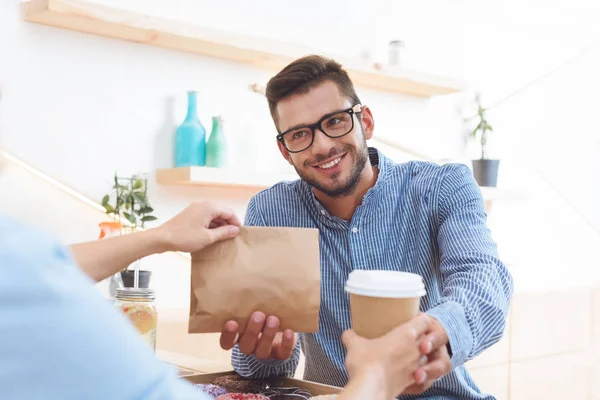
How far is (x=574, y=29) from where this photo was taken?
4680mm

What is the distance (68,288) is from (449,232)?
3.95 ft

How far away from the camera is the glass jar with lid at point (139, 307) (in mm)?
1573

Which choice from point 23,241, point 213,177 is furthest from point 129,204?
point 23,241

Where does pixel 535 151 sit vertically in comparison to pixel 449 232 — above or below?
above

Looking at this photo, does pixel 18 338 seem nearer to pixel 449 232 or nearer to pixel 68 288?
pixel 68 288

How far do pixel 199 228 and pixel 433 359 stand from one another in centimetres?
49

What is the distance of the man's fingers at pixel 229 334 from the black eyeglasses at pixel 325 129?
581 mm

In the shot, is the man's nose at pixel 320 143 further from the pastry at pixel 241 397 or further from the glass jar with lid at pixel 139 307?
the pastry at pixel 241 397

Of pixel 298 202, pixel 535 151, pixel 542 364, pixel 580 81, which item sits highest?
pixel 580 81

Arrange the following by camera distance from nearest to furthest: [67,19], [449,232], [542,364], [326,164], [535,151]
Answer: [449,232], [326,164], [67,19], [542,364], [535,151]

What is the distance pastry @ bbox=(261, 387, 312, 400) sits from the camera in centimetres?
132

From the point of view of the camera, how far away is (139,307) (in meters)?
1.58

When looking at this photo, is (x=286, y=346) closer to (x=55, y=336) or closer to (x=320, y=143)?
(x=320, y=143)

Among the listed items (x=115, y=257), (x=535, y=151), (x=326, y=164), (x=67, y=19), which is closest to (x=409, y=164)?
(x=326, y=164)
